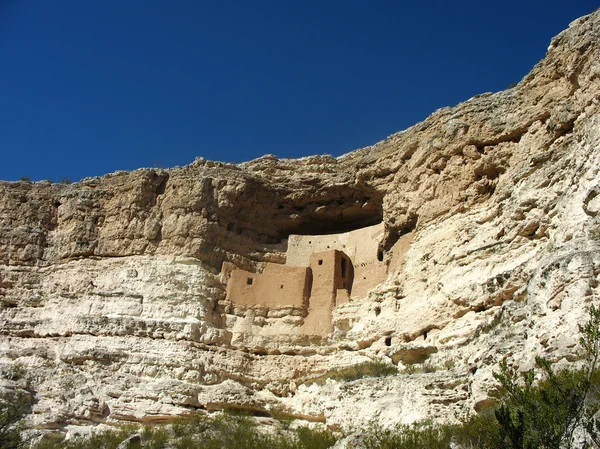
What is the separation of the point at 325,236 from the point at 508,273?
32.1 ft

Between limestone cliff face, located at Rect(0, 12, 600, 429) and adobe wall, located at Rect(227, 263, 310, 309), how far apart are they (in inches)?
14.7

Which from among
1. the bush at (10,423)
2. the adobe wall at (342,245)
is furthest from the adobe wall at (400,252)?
the bush at (10,423)

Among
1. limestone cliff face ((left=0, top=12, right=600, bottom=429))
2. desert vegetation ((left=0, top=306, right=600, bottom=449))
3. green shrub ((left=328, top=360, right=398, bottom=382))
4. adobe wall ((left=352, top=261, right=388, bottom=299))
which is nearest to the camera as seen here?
desert vegetation ((left=0, top=306, right=600, bottom=449))

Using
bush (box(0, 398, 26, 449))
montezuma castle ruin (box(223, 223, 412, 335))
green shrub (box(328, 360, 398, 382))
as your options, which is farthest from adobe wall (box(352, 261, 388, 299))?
bush (box(0, 398, 26, 449))

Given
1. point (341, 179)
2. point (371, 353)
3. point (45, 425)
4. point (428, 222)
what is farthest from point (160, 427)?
Answer: point (341, 179)

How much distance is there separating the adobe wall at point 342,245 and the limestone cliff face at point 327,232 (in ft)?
1.56

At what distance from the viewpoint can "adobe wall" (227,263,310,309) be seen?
927 inches

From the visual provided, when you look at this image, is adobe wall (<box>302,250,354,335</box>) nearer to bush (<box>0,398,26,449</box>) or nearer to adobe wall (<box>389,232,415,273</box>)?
adobe wall (<box>389,232,415,273</box>)

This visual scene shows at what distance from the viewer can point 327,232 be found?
2761cm

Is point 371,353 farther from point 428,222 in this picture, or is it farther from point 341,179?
point 341,179

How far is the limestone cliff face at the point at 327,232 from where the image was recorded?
618 inches

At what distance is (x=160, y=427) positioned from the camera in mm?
19203

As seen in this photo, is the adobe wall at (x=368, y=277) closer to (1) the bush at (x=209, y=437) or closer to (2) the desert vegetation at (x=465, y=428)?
(2) the desert vegetation at (x=465, y=428)

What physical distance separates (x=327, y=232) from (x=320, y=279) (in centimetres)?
402
